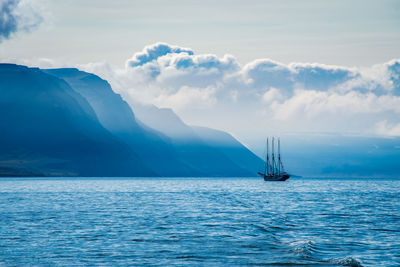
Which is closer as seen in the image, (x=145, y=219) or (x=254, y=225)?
(x=254, y=225)

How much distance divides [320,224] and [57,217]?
104 feet

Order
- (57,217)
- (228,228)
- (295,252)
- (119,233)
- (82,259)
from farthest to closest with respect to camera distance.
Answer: (57,217) < (228,228) < (119,233) < (295,252) < (82,259)

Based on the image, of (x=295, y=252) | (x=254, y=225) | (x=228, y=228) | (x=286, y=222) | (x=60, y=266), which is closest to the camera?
(x=60, y=266)

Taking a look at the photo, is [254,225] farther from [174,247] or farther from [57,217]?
[57,217]

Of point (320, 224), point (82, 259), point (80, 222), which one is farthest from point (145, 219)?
point (82, 259)

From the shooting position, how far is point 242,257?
35812 mm

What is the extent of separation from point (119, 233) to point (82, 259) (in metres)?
13.6

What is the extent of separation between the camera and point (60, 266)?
3238 centimetres

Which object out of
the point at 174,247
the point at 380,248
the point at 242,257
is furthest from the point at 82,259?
the point at 380,248

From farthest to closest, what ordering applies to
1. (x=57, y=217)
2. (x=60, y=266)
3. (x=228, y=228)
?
(x=57, y=217) → (x=228, y=228) → (x=60, y=266)

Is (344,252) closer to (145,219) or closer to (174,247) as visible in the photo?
(174,247)

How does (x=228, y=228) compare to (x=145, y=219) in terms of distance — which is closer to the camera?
(x=228, y=228)

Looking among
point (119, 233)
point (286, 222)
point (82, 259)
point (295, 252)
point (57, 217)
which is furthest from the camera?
point (57, 217)

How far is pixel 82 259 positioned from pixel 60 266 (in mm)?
2404
